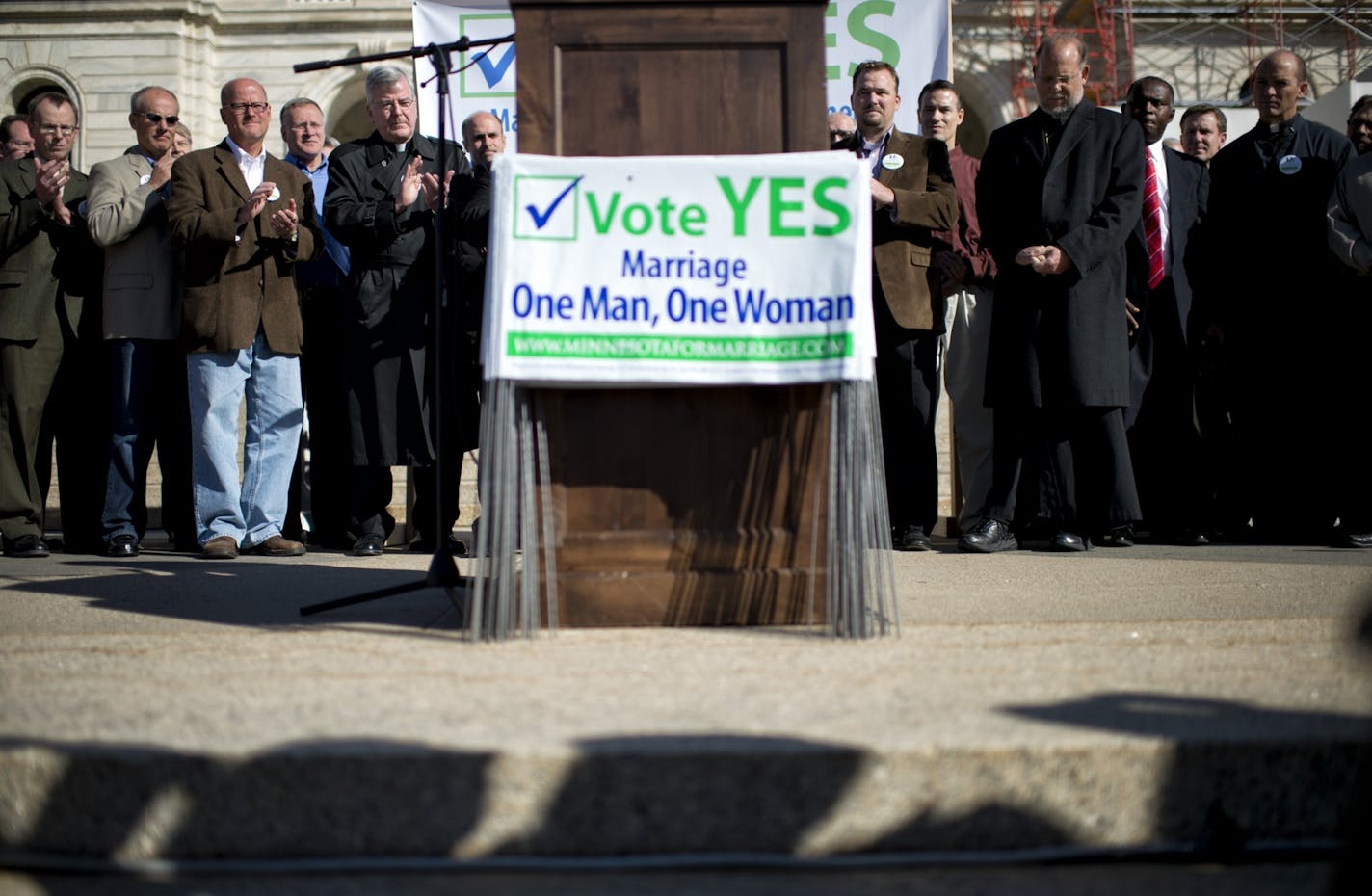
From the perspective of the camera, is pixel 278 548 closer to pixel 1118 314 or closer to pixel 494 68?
pixel 494 68

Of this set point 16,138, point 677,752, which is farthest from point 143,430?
point 677,752

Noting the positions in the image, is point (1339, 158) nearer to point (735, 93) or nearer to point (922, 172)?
point (922, 172)

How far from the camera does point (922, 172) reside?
21.8 feet

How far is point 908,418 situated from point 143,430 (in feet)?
11.9

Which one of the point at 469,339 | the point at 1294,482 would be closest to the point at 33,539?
the point at 469,339

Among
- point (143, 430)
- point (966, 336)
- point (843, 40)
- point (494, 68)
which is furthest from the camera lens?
point (494, 68)

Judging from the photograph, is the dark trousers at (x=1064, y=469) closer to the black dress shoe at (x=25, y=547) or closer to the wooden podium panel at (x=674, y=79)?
the wooden podium panel at (x=674, y=79)

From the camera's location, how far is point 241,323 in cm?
664

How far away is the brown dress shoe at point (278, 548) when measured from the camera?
6.68 meters

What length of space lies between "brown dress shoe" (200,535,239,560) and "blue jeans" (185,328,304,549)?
72 mm

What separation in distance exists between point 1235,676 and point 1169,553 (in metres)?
3.40

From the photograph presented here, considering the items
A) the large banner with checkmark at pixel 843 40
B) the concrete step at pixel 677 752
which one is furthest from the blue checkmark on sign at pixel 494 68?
the concrete step at pixel 677 752

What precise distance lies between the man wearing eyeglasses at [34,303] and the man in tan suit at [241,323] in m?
0.74

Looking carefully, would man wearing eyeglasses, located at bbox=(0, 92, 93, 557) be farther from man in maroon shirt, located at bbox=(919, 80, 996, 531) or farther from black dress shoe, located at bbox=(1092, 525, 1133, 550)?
black dress shoe, located at bbox=(1092, 525, 1133, 550)
